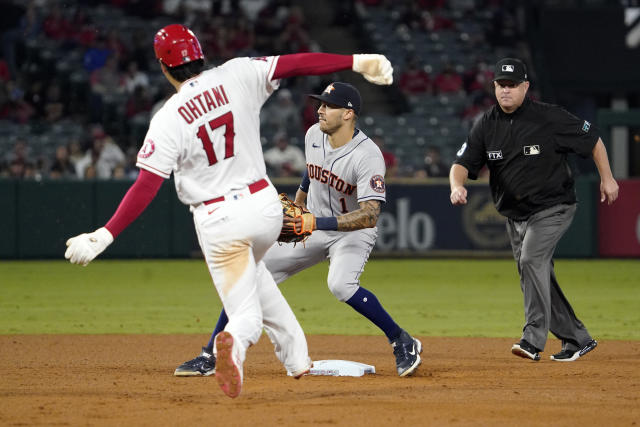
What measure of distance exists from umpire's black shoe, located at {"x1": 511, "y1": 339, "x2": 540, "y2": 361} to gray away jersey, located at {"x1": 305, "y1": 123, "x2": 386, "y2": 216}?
1453mm

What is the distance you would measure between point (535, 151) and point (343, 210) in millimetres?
1458

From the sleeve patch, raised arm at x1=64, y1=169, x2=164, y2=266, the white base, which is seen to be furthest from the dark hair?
the white base

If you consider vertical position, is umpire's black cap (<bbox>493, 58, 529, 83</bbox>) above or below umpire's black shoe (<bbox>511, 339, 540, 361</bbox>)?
above

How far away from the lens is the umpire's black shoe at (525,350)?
23.9ft

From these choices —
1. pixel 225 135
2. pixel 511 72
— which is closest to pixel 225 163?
pixel 225 135

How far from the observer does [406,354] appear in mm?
6840

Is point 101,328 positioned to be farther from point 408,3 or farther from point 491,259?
point 408,3

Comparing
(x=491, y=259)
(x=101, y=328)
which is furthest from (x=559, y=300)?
(x=491, y=259)

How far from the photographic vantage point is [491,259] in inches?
671

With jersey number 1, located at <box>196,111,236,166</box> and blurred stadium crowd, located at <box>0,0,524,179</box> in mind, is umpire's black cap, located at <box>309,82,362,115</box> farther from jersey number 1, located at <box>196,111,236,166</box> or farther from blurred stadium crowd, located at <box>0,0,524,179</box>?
blurred stadium crowd, located at <box>0,0,524,179</box>

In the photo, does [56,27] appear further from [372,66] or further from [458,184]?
[372,66]

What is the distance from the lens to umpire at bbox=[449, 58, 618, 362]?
24.3 feet

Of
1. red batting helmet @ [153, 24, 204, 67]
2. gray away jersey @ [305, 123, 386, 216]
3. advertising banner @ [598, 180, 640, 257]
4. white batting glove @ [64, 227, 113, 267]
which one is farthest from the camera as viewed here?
advertising banner @ [598, 180, 640, 257]

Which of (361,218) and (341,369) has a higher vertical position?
(361,218)
